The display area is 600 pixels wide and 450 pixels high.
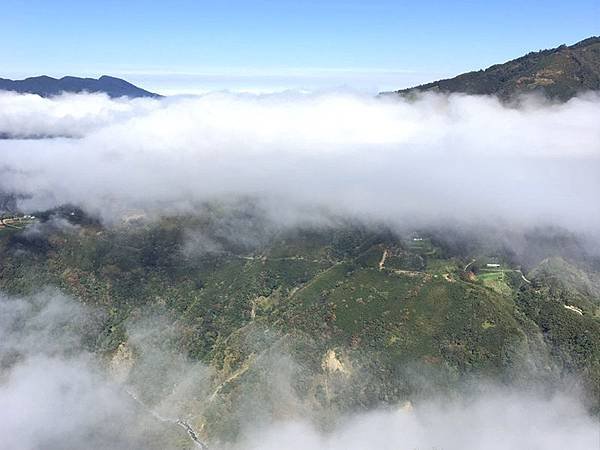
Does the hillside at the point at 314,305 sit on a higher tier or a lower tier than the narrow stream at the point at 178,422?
higher

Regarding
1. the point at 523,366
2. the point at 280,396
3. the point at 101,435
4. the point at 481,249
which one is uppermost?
the point at 481,249

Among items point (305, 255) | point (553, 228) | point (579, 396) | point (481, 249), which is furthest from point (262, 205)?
point (579, 396)

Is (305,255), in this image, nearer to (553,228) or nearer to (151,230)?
(151,230)

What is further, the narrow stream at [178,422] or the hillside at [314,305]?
the hillside at [314,305]

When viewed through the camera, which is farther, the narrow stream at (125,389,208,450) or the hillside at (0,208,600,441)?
the hillside at (0,208,600,441)

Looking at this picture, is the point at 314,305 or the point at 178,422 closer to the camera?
the point at 178,422

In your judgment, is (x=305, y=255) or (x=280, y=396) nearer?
(x=280, y=396)

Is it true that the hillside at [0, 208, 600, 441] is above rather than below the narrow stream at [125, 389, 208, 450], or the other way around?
above

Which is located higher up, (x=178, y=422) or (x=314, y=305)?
(x=314, y=305)
